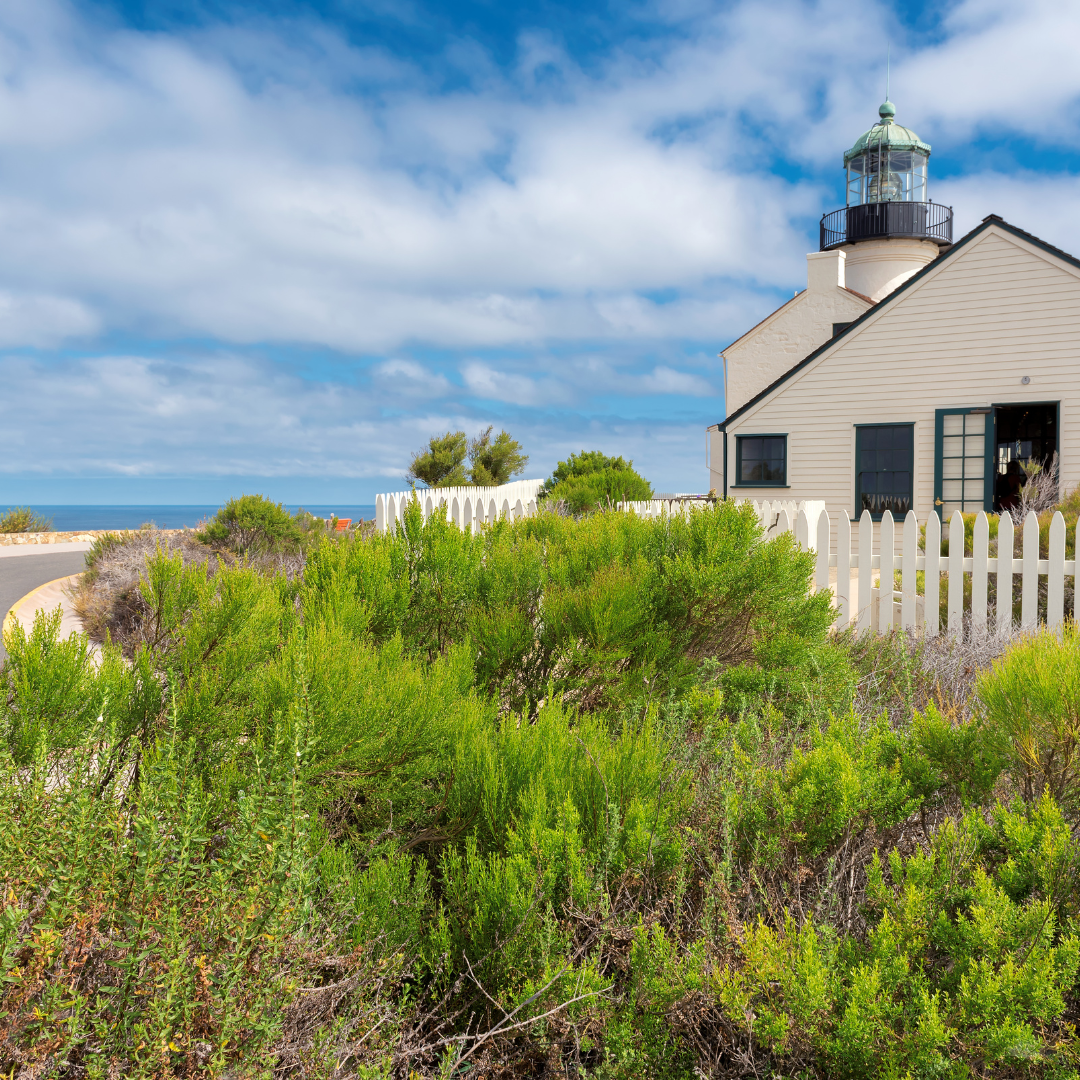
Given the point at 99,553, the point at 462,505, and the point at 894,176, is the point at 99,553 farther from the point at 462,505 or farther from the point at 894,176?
the point at 894,176

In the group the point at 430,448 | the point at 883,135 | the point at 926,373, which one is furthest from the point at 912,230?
the point at 430,448

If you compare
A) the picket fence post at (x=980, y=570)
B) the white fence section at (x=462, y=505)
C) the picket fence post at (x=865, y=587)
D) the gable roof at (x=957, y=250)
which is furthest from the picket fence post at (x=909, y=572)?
the gable roof at (x=957, y=250)

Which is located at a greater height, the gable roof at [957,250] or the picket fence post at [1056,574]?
the gable roof at [957,250]

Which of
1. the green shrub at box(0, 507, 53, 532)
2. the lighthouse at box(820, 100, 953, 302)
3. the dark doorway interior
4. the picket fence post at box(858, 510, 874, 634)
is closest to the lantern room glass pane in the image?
the lighthouse at box(820, 100, 953, 302)

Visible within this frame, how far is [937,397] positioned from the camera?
1410 centimetres

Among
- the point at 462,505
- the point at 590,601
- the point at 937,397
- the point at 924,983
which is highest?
the point at 937,397

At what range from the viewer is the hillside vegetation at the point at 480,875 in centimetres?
152

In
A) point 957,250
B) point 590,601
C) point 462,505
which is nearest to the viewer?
point 590,601

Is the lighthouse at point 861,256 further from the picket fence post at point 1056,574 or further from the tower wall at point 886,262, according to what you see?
the picket fence post at point 1056,574

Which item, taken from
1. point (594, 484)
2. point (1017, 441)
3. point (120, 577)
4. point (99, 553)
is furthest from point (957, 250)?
point (99, 553)

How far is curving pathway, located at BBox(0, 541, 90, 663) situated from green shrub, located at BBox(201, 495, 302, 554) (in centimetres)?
244

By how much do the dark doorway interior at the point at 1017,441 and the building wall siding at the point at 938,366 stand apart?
2.06m

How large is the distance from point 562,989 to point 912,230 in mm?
25839

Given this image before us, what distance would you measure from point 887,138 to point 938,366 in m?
13.8
